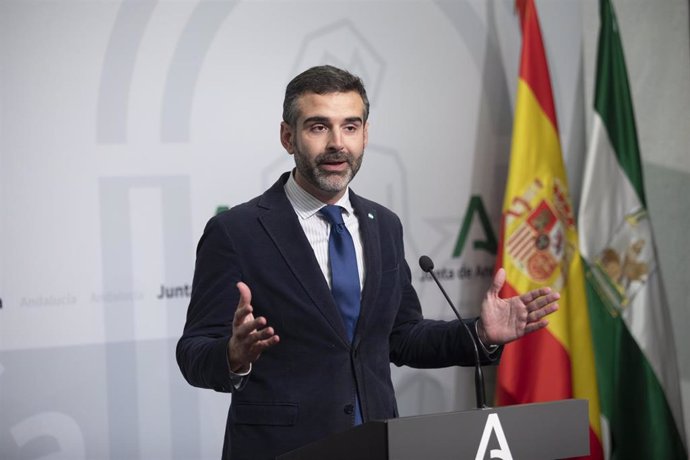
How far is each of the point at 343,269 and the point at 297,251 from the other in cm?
14

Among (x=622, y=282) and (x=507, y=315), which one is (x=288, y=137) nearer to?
(x=507, y=315)

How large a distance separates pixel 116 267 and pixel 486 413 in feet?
7.35

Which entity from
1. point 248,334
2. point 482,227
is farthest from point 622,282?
point 248,334

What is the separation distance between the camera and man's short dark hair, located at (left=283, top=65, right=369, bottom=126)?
2.40 metres

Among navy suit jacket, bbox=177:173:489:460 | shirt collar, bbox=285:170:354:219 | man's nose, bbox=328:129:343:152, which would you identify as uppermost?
man's nose, bbox=328:129:343:152

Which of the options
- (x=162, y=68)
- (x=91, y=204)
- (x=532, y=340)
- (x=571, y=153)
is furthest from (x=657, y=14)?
(x=91, y=204)

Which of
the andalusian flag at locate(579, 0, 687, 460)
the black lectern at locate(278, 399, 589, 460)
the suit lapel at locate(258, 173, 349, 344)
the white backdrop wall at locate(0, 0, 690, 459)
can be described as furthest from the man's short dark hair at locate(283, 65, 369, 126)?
the andalusian flag at locate(579, 0, 687, 460)

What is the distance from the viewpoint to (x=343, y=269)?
2395mm

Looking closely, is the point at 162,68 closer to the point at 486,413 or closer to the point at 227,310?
the point at 227,310

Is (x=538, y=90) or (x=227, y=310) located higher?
(x=538, y=90)

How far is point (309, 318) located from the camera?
2.28 meters

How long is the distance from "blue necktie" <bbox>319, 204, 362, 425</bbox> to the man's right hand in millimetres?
469

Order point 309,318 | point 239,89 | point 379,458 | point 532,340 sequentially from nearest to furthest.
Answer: point 379,458, point 309,318, point 239,89, point 532,340

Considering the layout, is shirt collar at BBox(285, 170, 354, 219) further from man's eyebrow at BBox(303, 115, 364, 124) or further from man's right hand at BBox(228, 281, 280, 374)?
man's right hand at BBox(228, 281, 280, 374)
